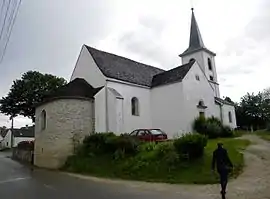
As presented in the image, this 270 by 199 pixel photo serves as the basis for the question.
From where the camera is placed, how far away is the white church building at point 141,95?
28.0 metres

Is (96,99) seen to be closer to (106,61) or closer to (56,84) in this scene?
(106,61)

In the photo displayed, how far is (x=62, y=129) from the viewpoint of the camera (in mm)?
24578

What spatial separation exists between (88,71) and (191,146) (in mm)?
17977

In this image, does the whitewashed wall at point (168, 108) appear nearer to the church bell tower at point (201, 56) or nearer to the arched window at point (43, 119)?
the arched window at point (43, 119)

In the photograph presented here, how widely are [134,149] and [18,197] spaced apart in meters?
9.87

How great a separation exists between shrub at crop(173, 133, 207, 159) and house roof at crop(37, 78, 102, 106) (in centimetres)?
1246

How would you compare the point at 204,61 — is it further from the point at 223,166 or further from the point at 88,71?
the point at 223,166

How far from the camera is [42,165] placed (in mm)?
26078

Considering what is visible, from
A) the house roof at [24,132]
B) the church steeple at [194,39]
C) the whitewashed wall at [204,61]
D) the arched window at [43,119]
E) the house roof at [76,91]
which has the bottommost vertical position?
the arched window at [43,119]

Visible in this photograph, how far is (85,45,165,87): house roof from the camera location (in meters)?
30.5

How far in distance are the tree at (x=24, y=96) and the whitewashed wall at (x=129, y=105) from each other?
606 inches

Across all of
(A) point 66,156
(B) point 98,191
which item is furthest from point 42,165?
(B) point 98,191

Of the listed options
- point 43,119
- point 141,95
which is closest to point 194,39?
point 141,95

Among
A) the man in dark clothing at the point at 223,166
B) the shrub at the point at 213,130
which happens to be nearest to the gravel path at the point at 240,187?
the man in dark clothing at the point at 223,166
